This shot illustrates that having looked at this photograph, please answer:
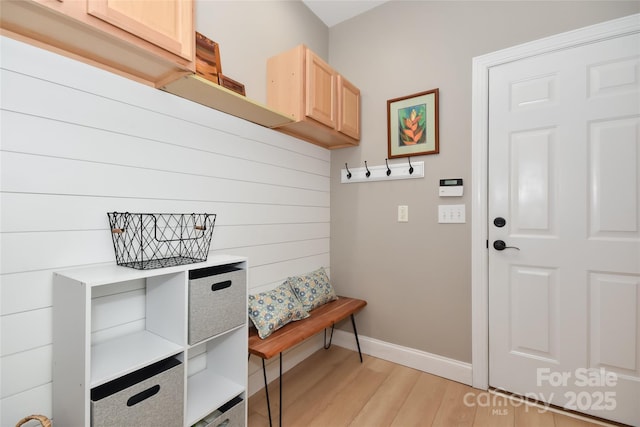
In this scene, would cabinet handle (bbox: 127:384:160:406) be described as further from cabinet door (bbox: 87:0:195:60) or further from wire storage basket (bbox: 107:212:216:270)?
cabinet door (bbox: 87:0:195:60)

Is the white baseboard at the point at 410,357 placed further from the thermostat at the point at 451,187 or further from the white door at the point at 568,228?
the thermostat at the point at 451,187

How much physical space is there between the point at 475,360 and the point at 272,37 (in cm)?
260

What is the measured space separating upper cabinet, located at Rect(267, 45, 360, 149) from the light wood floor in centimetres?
175

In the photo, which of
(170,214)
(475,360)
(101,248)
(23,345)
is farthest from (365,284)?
(23,345)

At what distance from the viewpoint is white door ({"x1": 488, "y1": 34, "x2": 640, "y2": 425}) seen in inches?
65.1

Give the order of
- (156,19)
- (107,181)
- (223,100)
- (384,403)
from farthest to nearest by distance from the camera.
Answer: (384,403)
(223,100)
(107,181)
(156,19)

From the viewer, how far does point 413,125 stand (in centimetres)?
228

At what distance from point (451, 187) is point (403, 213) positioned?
0.39 meters

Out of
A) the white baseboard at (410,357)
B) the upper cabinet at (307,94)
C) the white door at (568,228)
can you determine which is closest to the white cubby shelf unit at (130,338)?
the upper cabinet at (307,94)

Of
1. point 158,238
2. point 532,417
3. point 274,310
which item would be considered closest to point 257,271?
point 274,310

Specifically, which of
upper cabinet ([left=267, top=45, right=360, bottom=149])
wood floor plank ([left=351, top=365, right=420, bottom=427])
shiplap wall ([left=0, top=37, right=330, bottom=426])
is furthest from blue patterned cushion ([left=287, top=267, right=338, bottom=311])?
upper cabinet ([left=267, top=45, right=360, bottom=149])

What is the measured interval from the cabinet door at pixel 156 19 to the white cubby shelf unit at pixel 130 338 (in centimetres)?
86

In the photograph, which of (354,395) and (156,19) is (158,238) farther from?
(354,395)

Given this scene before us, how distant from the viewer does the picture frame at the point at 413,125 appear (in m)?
2.20
